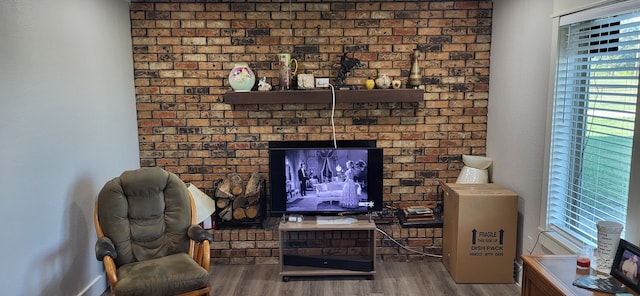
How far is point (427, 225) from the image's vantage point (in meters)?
3.71

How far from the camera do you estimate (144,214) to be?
2953mm

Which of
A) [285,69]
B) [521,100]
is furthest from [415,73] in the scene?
[285,69]

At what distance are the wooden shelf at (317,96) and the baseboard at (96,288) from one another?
160 cm

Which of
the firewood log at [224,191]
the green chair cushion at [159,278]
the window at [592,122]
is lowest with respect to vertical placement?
the green chair cushion at [159,278]

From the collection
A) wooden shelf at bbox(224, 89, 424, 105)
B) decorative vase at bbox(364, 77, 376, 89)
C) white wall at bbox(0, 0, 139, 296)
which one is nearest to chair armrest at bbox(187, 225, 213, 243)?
white wall at bbox(0, 0, 139, 296)

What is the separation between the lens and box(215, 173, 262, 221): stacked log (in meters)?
3.65

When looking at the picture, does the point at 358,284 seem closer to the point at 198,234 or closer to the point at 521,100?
the point at 198,234

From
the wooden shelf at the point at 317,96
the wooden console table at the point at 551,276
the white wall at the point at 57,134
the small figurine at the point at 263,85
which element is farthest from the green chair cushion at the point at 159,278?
the wooden console table at the point at 551,276

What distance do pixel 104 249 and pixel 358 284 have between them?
1.78 m

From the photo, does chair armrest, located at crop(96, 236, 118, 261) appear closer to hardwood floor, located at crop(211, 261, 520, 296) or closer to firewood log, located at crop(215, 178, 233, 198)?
hardwood floor, located at crop(211, 261, 520, 296)

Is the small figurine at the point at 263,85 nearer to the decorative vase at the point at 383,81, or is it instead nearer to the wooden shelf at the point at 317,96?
the wooden shelf at the point at 317,96

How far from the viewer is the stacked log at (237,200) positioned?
365 centimetres

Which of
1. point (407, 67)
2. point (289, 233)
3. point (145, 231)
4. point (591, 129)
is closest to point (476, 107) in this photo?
point (407, 67)

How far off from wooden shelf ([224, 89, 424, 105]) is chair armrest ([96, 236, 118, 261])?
1.40 meters
